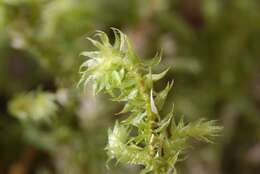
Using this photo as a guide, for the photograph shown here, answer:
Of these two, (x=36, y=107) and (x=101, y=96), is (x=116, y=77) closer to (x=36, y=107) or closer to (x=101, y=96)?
(x=36, y=107)

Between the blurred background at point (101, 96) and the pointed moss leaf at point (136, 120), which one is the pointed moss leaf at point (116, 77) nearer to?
the pointed moss leaf at point (136, 120)

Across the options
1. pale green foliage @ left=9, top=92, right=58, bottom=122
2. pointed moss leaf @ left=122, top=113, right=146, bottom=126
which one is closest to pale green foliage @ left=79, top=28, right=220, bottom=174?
pointed moss leaf @ left=122, top=113, right=146, bottom=126

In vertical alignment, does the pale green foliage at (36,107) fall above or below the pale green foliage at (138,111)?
below

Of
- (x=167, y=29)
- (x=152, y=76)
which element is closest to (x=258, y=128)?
(x=167, y=29)

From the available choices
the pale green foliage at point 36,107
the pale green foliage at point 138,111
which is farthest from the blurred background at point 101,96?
the pale green foliage at point 138,111

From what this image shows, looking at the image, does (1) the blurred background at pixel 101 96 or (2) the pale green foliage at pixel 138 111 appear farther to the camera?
(1) the blurred background at pixel 101 96

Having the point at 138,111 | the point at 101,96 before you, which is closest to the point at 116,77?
the point at 138,111

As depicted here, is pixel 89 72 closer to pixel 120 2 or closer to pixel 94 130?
pixel 94 130
